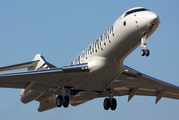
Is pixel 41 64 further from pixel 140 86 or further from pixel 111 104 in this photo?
pixel 140 86

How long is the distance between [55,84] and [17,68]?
4.47 m

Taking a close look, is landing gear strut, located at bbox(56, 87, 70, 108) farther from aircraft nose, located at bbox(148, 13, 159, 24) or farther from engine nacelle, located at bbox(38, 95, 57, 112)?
aircraft nose, located at bbox(148, 13, 159, 24)

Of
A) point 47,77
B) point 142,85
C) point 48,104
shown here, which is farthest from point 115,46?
point 48,104

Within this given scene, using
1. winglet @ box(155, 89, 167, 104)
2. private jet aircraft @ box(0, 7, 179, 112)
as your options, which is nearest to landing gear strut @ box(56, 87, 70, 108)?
private jet aircraft @ box(0, 7, 179, 112)

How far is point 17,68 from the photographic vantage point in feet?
97.2

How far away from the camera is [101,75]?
987 inches

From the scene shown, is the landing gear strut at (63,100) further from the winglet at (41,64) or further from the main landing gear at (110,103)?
the main landing gear at (110,103)

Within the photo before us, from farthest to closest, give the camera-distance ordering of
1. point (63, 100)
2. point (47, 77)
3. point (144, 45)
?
point (63, 100), point (47, 77), point (144, 45)

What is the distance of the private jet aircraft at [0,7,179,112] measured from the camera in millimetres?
22250

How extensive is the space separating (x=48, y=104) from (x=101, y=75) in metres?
10.1

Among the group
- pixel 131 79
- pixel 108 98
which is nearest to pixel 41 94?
pixel 108 98

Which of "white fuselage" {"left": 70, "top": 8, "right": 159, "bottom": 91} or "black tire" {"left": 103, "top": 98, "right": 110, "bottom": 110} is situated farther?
"black tire" {"left": 103, "top": 98, "right": 110, "bottom": 110}

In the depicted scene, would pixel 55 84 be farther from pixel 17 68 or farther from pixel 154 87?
pixel 154 87

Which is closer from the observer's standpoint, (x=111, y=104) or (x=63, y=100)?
(x=63, y=100)
